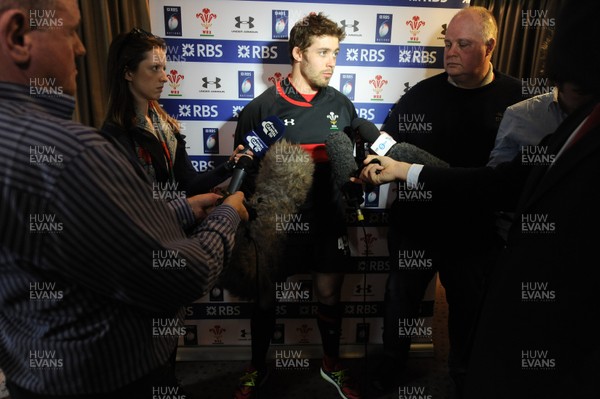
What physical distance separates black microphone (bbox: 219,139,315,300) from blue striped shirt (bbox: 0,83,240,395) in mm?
721

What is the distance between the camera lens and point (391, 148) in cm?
176

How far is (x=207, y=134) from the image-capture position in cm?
213

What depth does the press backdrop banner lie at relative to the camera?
1969 millimetres

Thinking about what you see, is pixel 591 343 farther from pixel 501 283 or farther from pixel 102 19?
pixel 102 19

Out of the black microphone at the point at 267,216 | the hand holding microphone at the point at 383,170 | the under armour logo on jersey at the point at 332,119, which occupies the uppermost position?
the under armour logo on jersey at the point at 332,119

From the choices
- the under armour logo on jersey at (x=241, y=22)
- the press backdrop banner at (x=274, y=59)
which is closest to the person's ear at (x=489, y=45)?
the press backdrop banner at (x=274, y=59)

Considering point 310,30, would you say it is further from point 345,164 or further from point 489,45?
point 489,45

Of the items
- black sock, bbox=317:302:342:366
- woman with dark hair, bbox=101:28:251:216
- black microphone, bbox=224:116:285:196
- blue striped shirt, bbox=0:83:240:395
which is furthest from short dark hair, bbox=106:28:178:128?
black sock, bbox=317:302:342:366

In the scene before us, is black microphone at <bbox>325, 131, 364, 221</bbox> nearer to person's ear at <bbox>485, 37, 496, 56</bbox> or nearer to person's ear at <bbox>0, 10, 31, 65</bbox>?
person's ear at <bbox>485, 37, 496, 56</bbox>

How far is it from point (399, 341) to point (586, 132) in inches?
64.5

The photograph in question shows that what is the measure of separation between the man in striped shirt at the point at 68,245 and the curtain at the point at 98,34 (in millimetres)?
1663

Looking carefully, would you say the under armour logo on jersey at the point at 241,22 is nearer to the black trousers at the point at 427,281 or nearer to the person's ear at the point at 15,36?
the black trousers at the point at 427,281

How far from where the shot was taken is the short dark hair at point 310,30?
1819 mm

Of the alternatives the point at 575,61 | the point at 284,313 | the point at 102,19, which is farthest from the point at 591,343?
the point at 102,19
